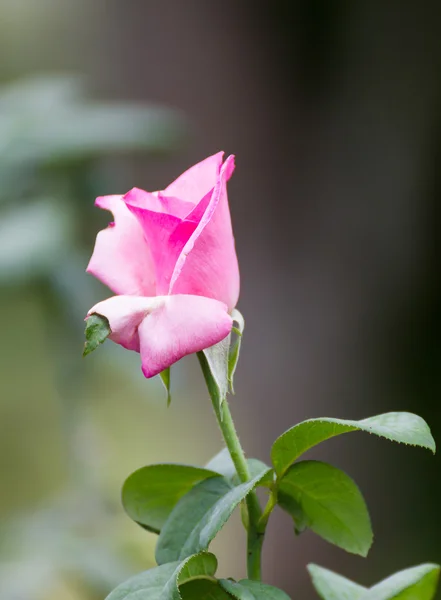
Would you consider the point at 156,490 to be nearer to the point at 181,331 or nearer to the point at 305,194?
the point at 181,331

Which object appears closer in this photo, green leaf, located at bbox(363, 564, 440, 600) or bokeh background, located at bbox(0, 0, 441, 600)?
green leaf, located at bbox(363, 564, 440, 600)

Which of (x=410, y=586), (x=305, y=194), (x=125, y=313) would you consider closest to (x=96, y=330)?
(x=125, y=313)

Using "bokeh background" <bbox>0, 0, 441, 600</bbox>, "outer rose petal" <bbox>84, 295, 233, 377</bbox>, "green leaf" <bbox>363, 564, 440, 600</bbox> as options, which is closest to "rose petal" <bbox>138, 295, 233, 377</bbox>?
"outer rose petal" <bbox>84, 295, 233, 377</bbox>

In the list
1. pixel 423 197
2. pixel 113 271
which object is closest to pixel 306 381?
pixel 423 197

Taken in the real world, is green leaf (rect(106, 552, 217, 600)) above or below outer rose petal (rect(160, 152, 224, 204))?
below

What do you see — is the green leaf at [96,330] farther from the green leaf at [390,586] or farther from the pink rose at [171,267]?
the green leaf at [390,586]

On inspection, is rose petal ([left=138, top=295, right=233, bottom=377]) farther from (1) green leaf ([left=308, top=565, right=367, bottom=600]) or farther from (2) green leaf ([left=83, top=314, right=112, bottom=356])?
(1) green leaf ([left=308, top=565, right=367, bottom=600])

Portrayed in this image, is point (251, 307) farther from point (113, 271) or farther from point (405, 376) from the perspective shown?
point (113, 271)
